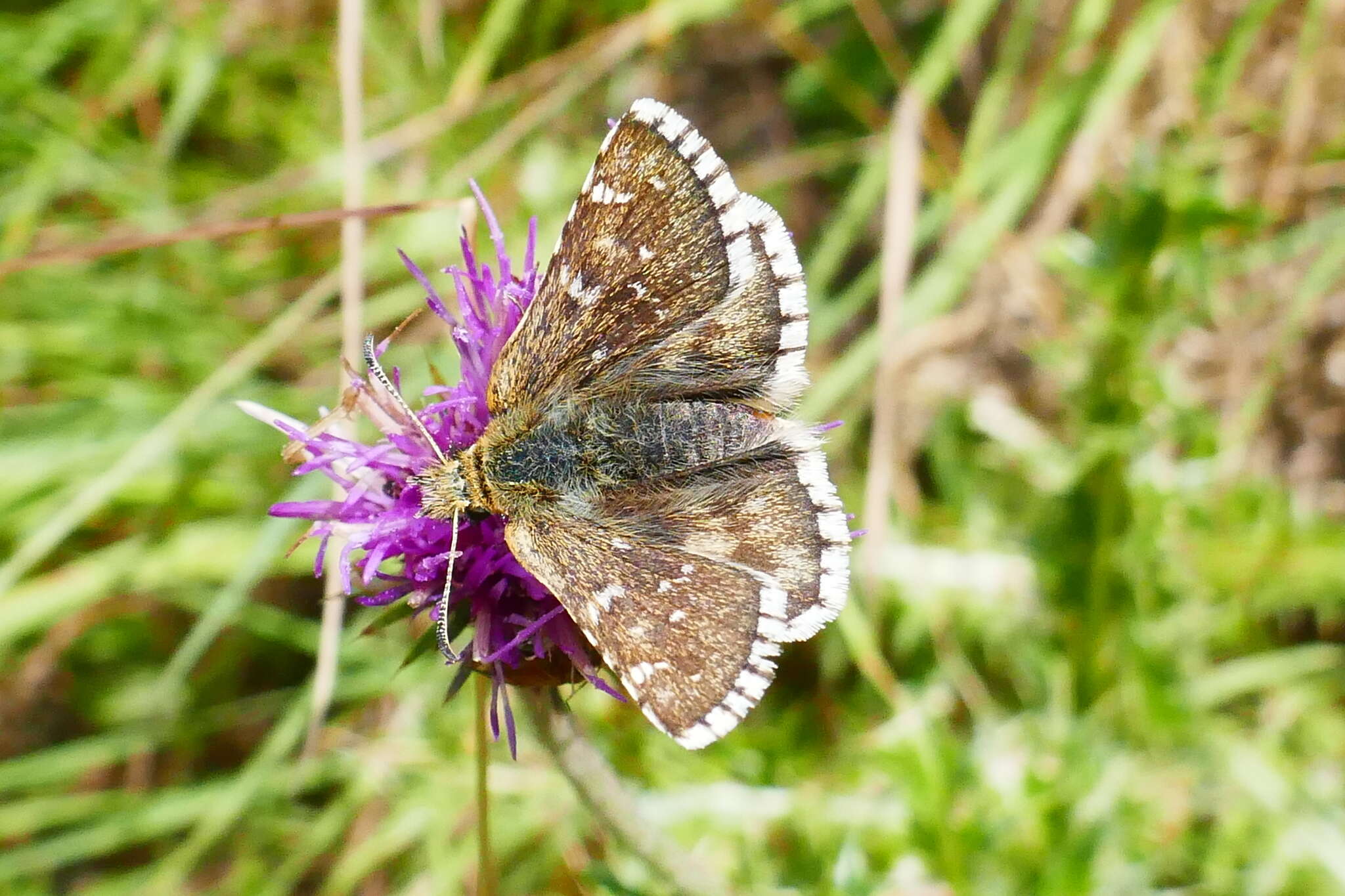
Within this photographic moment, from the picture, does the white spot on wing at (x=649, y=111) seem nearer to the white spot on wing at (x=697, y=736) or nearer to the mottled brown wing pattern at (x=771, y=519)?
the mottled brown wing pattern at (x=771, y=519)

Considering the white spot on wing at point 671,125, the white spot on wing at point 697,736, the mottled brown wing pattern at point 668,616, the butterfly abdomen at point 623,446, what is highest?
the white spot on wing at point 671,125

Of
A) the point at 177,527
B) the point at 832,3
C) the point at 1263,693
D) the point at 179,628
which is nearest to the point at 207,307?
the point at 177,527

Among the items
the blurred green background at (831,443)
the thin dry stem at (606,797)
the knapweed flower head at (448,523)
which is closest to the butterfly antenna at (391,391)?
the knapweed flower head at (448,523)

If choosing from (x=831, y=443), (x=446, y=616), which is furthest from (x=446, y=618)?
(x=831, y=443)

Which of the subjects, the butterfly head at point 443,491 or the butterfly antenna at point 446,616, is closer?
the butterfly antenna at point 446,616

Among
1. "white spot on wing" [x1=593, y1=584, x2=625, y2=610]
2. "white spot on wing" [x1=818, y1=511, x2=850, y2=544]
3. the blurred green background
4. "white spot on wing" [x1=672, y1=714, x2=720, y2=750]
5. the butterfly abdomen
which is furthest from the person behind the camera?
the blurred green background

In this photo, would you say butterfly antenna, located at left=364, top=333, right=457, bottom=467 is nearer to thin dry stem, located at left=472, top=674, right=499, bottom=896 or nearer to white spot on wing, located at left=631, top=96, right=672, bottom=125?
thin dry stem, located at left=472, top=674, right=499, bottom=896

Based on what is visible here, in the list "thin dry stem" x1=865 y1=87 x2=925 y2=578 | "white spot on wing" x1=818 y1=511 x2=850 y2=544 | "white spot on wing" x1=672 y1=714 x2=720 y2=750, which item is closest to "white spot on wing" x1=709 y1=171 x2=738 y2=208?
"white spot on wing" x1=818 y1=511 x2=850 y2=544
